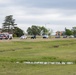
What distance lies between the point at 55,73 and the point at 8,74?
3.48 m

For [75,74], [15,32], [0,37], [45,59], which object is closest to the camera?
[75,74]

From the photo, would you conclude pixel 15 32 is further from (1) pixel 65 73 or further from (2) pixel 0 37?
(1) pixel 65 73

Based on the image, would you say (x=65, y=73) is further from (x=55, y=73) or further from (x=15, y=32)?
(x=15, y=32)

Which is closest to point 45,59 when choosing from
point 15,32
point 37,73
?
point 37,73

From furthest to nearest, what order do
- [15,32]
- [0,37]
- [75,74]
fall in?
[15,32], [0,37], [75,74]

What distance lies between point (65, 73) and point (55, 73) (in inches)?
29.2

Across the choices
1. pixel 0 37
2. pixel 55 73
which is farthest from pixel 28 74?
pixel 0 37

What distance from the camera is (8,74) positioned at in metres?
23.5

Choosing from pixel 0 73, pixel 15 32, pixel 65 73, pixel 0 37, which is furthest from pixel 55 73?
pixel 15 32

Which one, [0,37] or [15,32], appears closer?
[0,37]

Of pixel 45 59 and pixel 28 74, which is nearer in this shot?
pixel 28 74

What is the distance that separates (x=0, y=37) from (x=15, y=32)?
90.9 meters

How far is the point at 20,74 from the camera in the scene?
23406 millimetres

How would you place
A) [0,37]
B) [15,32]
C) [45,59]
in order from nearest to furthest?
[45,59] → [0,37] → [15,32]
